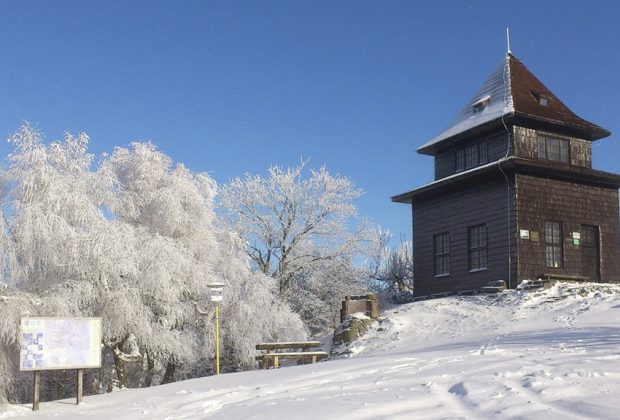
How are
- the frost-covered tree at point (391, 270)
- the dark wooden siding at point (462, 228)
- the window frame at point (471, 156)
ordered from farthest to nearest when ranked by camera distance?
the frost-covered tree at point (391, 270) < the window frame at point (471, 156) < the dark wooden siding at point (462, 228)

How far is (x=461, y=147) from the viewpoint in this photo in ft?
101

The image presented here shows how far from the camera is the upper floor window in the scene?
2973 centimetres

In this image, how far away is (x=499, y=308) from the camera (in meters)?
24.0

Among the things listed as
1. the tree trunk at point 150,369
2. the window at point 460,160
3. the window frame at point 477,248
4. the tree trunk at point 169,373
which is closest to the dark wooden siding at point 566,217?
the window frame at point 477,248

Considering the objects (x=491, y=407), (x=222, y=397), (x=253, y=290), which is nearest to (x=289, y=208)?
(x=253, y=290)

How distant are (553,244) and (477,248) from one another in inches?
108

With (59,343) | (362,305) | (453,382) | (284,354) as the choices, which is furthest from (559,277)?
(59,343)

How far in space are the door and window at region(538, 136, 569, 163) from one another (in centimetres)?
281

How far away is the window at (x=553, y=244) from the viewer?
27562 millimetres

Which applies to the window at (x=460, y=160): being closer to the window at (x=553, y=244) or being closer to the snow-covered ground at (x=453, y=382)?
the window at (x=553, y=244)

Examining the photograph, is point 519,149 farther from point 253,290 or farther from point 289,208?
point 289,208

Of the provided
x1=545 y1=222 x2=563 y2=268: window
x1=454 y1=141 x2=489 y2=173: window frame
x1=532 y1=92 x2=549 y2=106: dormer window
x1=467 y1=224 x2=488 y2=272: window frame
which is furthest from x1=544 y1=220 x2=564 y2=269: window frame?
x1=532 y1=92 x2=549 y2=106: dormer window

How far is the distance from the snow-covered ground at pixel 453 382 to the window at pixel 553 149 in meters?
7.21

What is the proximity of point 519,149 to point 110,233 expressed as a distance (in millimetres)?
15064
